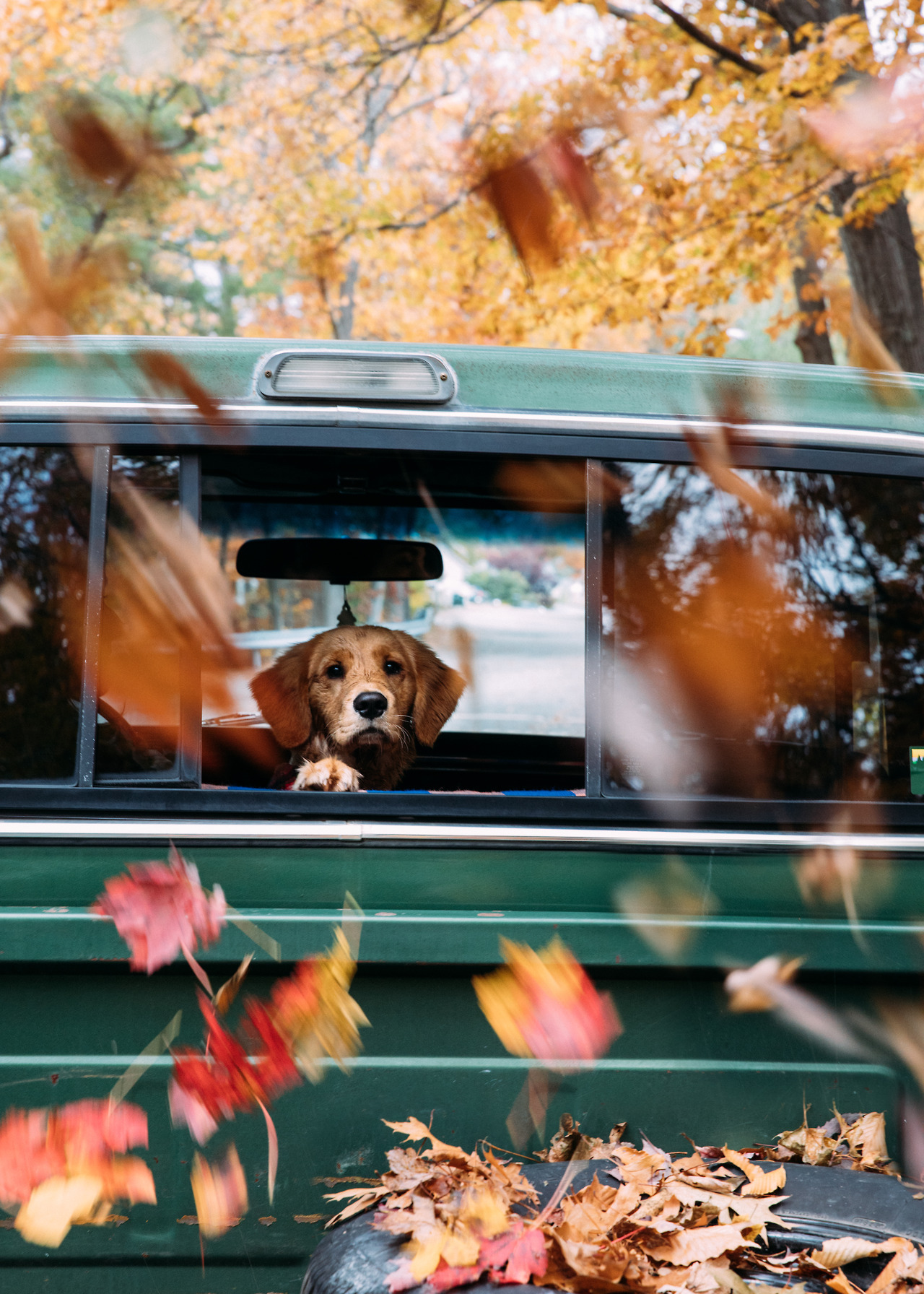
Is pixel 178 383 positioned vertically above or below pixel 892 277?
below

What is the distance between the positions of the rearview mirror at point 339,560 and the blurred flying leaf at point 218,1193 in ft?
6.51

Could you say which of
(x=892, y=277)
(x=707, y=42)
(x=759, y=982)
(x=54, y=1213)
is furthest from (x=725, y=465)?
(x=707, y=42)

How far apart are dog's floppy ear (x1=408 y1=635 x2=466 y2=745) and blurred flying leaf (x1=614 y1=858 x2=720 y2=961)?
1278 mm

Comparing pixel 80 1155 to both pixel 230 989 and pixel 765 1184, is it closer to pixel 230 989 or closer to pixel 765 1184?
pixel 230 989

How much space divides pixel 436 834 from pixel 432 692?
1.25 meters

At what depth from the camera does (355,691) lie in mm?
3260

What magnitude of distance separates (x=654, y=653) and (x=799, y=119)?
5.48 metres

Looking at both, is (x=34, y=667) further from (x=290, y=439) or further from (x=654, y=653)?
(x=654, y=653)

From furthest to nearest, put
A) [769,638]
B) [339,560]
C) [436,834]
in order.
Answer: [339,560] < [769,638] < [436,834]

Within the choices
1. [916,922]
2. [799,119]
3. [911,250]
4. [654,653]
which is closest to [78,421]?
[654,653]

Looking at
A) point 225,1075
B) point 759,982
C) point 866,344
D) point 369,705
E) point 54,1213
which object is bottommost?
point 54,1213

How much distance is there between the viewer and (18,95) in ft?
47.7

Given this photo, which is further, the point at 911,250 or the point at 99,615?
the point at 911,250

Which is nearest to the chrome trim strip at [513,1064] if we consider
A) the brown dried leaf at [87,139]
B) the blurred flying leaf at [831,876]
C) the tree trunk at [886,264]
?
the blurred flying leaf at [831,876]
